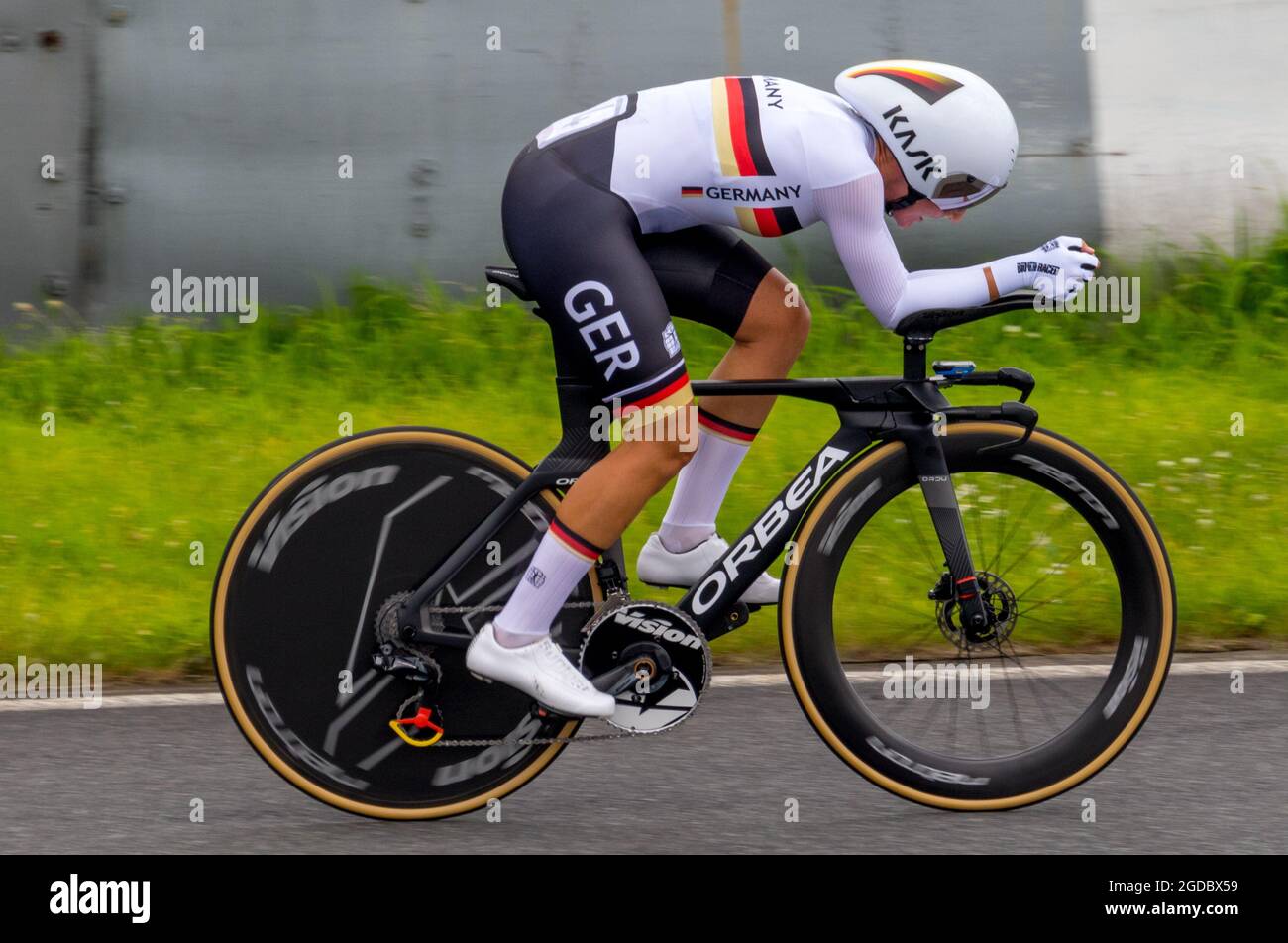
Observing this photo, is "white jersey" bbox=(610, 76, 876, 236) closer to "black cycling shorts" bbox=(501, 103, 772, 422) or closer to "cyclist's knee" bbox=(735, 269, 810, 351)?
"black cycling shorts" bbox=(501, 103, 772, 422)

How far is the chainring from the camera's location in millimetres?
4246

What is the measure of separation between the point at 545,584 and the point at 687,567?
1.59ft

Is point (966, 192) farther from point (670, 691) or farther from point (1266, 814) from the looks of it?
point (1266, 814)

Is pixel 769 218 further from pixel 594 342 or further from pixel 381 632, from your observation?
pixel 381 632

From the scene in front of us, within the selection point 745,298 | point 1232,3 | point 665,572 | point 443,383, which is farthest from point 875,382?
point 1232,3

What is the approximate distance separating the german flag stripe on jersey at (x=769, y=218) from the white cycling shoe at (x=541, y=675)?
1.07 metres

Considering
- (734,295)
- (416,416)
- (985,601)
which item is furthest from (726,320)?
(416,416)

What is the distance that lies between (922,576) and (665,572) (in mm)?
639

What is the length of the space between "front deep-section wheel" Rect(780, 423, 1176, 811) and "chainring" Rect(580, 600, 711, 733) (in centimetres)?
22

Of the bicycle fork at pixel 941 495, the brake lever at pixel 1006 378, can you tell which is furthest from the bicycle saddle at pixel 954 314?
the bicycle fork at pixel 941 495

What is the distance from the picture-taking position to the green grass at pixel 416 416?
6.12 m

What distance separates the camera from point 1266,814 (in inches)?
169

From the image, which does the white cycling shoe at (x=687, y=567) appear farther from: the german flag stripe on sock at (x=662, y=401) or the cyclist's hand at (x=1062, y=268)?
the cyclist's hand at (x=1062, y=268)

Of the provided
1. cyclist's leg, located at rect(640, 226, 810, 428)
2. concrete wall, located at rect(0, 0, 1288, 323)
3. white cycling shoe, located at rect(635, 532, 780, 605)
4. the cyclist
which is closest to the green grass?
concrete wall, located at rect(0, 0, 1288, 323)
